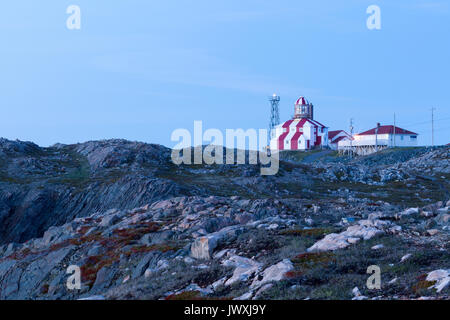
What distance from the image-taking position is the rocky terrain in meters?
20.7

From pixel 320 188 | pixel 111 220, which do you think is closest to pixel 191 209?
pixel 111 220

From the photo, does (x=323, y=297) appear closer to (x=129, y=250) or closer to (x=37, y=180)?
(x=129, y=250)

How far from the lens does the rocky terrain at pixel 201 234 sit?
20.7m

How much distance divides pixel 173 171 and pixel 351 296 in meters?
59.7

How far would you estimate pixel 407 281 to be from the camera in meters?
18.3

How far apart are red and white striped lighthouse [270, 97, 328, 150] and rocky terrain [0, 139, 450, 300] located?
77301mm

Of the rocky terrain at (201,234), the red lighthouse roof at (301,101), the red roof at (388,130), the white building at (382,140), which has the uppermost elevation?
the red lighthouse roof at (301,101)

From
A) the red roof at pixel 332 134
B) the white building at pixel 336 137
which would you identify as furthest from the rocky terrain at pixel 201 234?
the red roof at pixel 332 134

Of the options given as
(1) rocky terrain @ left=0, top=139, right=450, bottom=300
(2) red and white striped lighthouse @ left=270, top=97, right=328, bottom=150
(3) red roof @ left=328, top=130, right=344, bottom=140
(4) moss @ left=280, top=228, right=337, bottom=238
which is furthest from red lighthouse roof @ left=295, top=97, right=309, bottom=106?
(4) moss @ left=280, top=228, right=337, bottom=238

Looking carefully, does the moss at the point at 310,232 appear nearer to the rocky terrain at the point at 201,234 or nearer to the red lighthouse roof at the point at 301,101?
the rocky terrain at the point at 201,234

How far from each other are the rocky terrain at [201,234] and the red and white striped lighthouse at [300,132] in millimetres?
77301

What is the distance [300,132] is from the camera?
157625 millimetres

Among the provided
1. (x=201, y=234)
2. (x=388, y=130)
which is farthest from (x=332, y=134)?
(x=201, y=234)

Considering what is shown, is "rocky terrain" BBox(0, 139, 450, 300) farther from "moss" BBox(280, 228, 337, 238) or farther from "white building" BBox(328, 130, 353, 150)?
"white building" BBox(328, 130, 353, 150)
